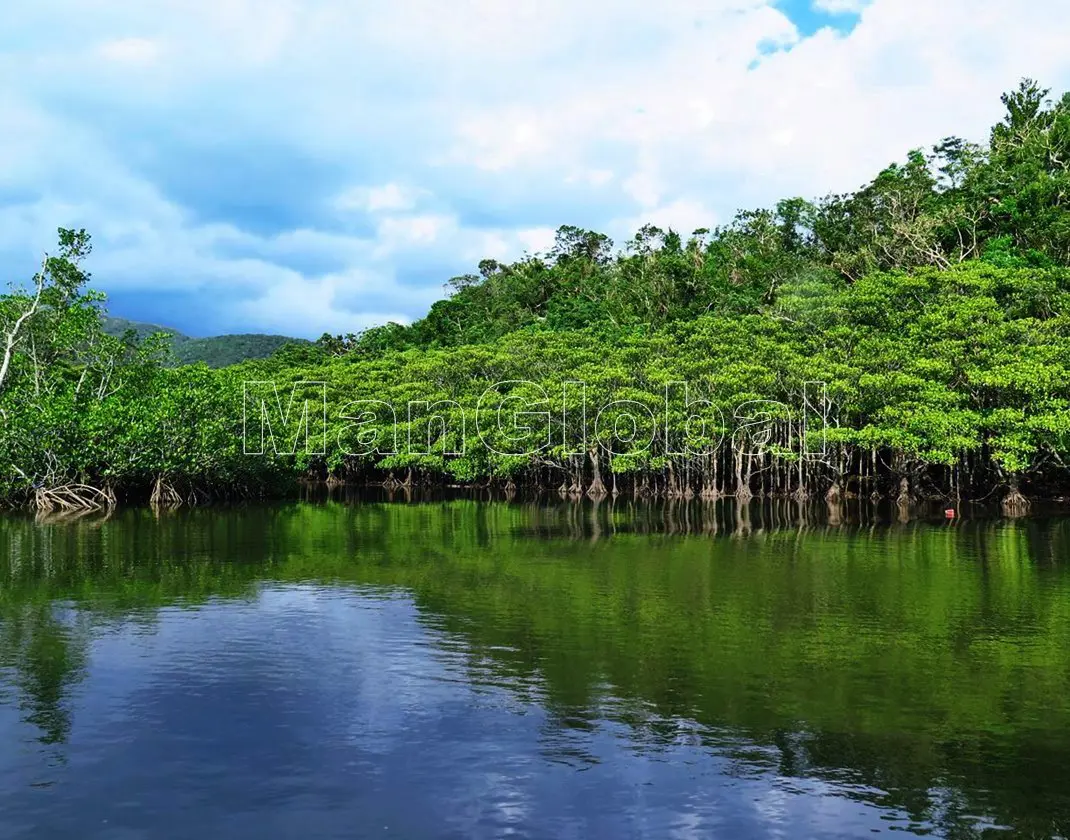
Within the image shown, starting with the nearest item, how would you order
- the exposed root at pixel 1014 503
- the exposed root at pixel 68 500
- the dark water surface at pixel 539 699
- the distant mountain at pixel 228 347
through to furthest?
the dark water surface at pixel 539 699 < the exposed root at pixel 1014 503 < the exposed root at pixel 68 500 < the distant mountain at pixel 228 347

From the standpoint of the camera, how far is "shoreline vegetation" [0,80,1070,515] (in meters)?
39.4

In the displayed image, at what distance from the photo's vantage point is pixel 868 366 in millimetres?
43219

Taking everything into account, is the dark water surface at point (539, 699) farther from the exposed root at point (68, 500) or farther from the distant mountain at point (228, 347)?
the distant mountain at point (228, 347)

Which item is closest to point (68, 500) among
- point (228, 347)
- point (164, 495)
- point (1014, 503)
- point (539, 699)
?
point (164, 495)

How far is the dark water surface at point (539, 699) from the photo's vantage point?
862 centimetres

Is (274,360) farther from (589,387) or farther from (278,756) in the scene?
(278,756)

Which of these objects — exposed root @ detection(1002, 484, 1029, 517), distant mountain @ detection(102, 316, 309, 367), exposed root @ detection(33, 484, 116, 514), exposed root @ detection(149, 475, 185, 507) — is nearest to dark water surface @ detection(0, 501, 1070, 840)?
exposed root @ detection(1002, 484, 1029, 517)

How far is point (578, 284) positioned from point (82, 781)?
85.8 metres

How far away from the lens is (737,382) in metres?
44.7

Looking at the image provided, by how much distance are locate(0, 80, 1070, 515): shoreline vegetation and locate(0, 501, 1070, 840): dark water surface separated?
18.0m

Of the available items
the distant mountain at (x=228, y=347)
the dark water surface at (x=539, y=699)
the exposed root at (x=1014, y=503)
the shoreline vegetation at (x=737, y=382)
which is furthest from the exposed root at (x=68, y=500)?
the distant mountain at (x=228, y=347)

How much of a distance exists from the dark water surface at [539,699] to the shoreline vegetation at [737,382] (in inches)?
707

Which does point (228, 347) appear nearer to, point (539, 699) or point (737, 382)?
point (737, 382)

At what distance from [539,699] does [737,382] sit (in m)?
34.8
